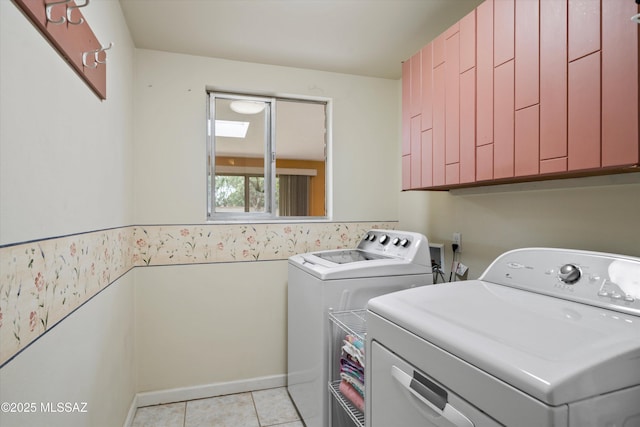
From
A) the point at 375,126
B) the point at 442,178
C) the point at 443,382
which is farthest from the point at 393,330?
the point at 375,126

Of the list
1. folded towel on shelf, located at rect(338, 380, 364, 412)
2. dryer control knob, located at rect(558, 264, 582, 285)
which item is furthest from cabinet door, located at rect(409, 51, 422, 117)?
folded towel on shelf, located at rect(338, 380, 364, 412)

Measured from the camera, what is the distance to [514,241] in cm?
170

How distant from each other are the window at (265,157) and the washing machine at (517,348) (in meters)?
1.64

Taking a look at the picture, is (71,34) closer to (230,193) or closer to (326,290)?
(326,290)

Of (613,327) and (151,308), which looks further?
(151,308)

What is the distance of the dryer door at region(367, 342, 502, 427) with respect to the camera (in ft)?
2.54

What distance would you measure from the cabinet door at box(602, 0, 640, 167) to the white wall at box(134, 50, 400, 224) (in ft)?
5.89

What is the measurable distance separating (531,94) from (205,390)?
250 cm

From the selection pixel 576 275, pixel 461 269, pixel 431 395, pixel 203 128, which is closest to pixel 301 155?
pixel 203 128

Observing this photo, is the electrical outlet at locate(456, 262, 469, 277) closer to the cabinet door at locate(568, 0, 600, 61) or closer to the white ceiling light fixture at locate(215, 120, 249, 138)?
the cabinet door at locate(568, 0, 600, 61)

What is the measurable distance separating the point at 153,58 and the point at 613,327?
2.64 m

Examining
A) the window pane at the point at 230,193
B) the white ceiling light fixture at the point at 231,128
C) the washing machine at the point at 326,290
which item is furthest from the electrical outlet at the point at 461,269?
the white ceiling light fixture at the point at 231,128

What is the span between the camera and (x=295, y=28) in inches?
79.4

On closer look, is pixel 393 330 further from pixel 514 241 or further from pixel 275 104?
pixel 275 104
